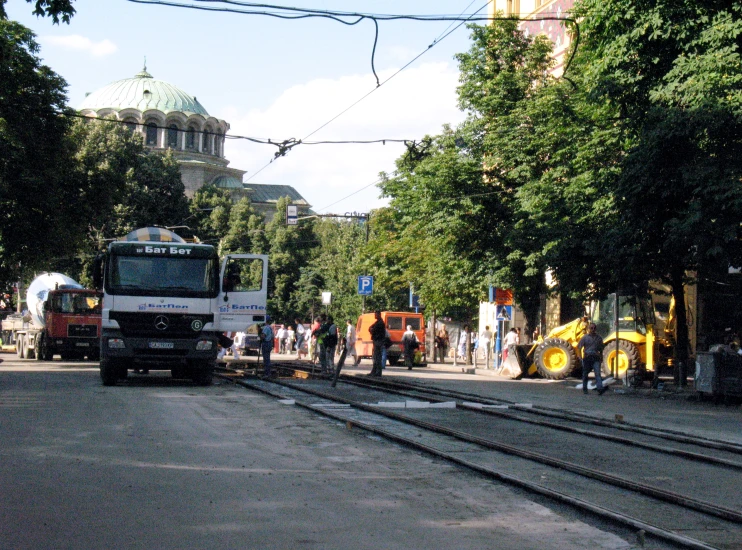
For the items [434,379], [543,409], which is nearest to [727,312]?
[434,379]

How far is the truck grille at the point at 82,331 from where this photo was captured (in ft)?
125

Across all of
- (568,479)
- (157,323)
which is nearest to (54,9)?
(568,479)

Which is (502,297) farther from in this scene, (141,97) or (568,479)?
(141,97)

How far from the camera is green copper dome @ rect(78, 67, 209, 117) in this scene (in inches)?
4375

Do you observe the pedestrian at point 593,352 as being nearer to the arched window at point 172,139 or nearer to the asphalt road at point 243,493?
the asphalt road at point 243,493

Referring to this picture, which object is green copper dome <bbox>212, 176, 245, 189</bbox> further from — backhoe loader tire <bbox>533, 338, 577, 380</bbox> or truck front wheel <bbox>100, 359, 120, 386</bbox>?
truck front wheel <bbox>100, 359, 120, 386</bbox>

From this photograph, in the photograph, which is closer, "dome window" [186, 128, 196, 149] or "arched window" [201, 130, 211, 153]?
"dome window" [186, 128, 196, 149]

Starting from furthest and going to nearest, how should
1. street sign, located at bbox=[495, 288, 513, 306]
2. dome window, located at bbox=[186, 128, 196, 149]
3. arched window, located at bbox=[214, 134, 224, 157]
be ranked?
1. arched window, located at bbox=[214, 134, 224, 157]
2. dome window, located at bbox=[186, 128, 196, 149]
3. street sign, located at bbox=[495, 288, 513, 306]

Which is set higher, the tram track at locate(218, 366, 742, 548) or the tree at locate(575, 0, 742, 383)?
the tree at locate(575, 0, 742, 383)

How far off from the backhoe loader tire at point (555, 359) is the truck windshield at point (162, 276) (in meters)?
12.0

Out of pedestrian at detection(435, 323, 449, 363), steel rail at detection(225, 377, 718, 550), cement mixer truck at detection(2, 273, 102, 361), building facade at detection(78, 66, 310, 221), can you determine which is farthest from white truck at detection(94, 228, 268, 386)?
building facade at detection(78, 66, 310, 221)

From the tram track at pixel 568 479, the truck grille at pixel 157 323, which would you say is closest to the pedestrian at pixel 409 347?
the truck grille at pixel 157 323

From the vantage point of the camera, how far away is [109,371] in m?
21.9

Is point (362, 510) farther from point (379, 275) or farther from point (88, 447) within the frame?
point (379, 275)
